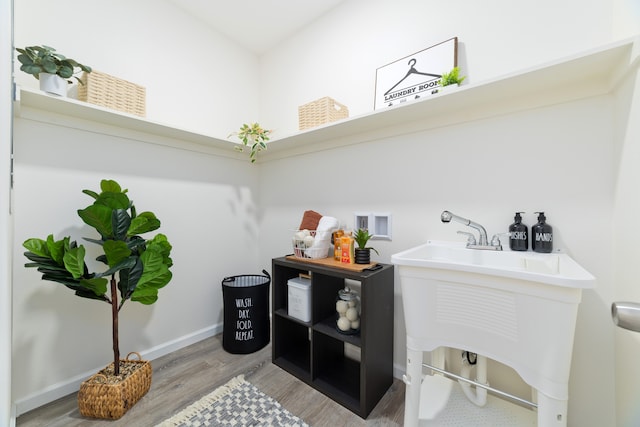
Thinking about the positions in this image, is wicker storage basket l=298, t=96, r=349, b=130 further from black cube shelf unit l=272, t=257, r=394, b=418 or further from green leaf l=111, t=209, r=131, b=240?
green leaf l=111, t=209, r=131, b=240

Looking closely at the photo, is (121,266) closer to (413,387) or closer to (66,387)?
(66,387)

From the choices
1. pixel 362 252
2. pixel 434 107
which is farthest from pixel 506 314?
pixel 434 107

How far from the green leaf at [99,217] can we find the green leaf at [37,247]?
186mm

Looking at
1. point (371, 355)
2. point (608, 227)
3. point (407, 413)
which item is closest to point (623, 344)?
point (608, 227)

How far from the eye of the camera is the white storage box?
1562 millimetres

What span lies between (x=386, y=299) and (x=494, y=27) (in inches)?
60.3

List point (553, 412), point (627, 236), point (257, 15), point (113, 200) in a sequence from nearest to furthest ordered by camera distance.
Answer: point (553, 412)
point (627, 236)
point (113, 200)
point (257, 15)

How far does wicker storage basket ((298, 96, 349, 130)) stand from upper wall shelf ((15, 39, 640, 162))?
81 mm

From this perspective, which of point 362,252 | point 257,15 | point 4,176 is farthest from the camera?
point 257,15

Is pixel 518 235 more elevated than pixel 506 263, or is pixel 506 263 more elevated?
pixel 518 235

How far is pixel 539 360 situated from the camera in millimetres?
777

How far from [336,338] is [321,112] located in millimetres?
1411

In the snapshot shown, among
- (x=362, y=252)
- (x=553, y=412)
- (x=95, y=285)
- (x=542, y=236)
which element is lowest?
(x=553, y=412)

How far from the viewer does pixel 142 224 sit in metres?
1.41
